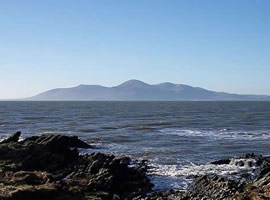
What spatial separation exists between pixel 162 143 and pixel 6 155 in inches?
1058

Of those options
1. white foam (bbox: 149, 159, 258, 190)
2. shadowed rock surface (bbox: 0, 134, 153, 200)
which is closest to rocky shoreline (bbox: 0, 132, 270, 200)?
shadowed rock surface (bbox: 0, 134, 153, 200)

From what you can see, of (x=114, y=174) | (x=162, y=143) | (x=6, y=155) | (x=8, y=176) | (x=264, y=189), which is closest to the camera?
(x=264, y=189)

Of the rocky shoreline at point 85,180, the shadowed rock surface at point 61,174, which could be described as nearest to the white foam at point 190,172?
the rocky shoreline at point 85,180

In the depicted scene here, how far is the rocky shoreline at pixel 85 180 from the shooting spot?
25297 mm

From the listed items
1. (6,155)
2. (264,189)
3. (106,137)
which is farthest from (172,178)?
(106,137)

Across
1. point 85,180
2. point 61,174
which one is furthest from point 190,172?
point 61,174

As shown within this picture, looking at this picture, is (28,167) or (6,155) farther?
(6,155)

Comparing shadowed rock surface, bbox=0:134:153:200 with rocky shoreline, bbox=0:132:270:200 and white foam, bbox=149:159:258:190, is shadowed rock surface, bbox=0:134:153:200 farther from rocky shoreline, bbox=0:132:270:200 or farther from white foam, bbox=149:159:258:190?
white foam, bbox=149:159:258:190

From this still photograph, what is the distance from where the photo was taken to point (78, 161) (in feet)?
118

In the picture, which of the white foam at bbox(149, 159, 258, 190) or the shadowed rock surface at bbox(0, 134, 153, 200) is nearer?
the shadowed rock surface at bbox(0, 134, 153, 200)

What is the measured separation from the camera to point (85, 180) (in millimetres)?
30109

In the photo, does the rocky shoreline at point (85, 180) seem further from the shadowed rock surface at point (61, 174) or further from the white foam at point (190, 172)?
the white foam at point (190, 172)

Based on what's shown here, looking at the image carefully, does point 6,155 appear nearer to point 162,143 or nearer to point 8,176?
point 8,176

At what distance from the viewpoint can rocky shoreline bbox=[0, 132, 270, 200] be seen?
25.3m
